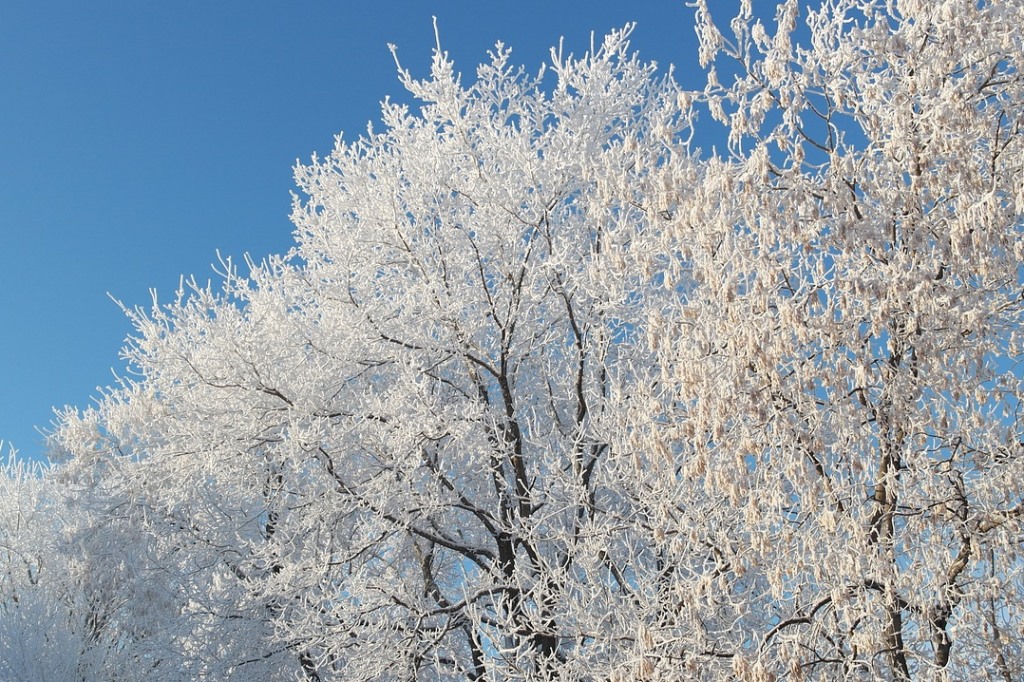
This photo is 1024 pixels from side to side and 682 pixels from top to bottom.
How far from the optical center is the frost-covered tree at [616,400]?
596 cm

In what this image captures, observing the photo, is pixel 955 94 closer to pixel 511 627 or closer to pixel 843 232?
pixel 843 232

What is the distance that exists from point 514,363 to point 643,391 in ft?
13.5

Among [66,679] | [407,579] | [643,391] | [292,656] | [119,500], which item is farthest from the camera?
[66,679]

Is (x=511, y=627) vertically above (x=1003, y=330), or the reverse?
(x=1003, y=330)

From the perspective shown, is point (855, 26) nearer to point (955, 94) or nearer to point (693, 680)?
point (955, 94)

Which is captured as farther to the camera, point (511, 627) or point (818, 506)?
point (511, 627)

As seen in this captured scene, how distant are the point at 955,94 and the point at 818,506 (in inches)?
113

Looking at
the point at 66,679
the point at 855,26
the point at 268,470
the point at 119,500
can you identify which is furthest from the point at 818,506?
the point at 66,679

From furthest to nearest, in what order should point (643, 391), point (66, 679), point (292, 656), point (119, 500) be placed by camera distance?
point (66, 679) → point (119, 500) → point (292, 656) → point (643, 391)

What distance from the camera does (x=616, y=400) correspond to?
762cm

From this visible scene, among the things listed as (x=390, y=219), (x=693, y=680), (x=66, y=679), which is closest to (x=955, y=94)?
(x=693, y=680)

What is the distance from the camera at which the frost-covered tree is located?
5.96 meters

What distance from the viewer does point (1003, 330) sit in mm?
6309

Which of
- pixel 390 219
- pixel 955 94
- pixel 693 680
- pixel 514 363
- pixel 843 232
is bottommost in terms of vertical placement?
pixel 693 680
